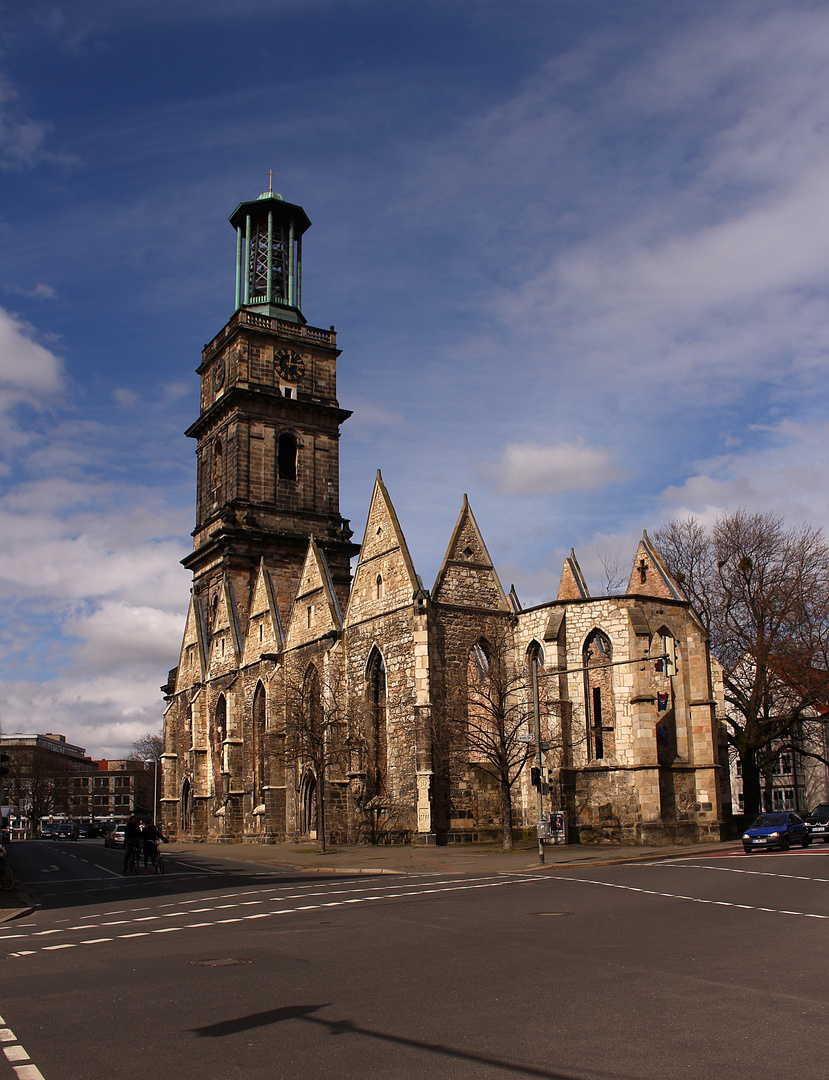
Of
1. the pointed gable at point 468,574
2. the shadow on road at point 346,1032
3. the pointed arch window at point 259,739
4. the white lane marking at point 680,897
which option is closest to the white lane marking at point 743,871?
the white lane marking at point 680,897

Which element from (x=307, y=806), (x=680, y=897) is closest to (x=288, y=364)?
(x=307, y=806)

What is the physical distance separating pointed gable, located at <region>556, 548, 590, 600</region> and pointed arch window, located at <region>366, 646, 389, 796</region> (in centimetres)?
935

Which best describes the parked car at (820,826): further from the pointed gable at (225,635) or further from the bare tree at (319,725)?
the pointed gable at (225,635)

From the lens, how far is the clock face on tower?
180 ft

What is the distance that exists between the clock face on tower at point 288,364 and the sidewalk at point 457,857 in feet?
98.0

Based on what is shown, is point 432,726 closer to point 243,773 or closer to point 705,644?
point 705,644

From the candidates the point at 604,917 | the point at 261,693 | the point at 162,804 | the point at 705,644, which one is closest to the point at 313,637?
the point at 261,693

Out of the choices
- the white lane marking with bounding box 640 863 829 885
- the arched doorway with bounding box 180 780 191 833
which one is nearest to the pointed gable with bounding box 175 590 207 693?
the arched doorway with bounding box 180 780 191 833

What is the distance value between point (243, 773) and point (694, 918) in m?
35.0

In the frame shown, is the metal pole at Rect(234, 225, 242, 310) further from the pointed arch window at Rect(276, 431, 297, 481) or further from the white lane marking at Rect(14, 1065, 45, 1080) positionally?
the white lane marking at Rect(14, 1065, 45, 1080)

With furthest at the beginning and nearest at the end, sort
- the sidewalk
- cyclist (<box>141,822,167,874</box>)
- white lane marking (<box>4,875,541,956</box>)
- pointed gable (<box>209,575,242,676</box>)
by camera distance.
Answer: pointed gable (<box>209,575,242,676</box>) < cyclist (<box>141,822,167,874</box>) < the sidewalk < white lane marking (<box>4,875,541,956</box>)

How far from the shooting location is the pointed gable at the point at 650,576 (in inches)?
1374

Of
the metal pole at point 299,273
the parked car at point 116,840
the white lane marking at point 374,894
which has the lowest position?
the parked car at point 116,840

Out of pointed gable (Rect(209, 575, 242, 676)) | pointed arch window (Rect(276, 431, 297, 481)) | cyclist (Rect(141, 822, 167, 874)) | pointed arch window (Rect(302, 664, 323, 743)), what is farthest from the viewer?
pointed arch window (Rect(276, 431, 297, 481))
